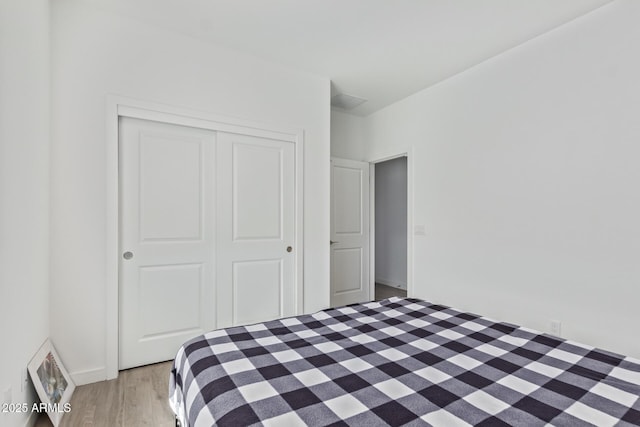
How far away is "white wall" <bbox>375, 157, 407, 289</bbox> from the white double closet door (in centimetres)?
292

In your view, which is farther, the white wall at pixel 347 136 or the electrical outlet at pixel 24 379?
the white wall at pixel 347 136

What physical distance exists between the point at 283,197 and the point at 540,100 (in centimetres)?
236

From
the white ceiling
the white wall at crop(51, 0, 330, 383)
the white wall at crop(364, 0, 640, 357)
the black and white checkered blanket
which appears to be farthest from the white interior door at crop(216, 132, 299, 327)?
the white wall at crop(364, 0, 640, 357)

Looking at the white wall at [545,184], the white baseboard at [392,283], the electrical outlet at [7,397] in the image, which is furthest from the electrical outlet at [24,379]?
the white baseboard at [392,283]

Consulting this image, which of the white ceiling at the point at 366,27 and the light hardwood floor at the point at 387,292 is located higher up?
the white ceiling at the point at 366,27

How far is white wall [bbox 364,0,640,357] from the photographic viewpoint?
2160mm

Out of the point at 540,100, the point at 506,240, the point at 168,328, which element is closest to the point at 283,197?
the point at 168,328

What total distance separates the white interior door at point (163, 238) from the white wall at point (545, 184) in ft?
7.69

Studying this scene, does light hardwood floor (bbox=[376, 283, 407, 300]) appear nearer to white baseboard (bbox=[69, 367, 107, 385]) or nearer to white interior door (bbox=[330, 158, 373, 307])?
white interior door (bbox=[330, 158, 373, 307])

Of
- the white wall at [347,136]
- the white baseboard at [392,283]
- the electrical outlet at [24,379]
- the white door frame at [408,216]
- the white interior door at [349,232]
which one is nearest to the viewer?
the electrical outlet at [24,379]

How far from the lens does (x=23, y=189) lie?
5.80ft

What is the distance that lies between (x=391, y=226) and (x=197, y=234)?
3928 mm

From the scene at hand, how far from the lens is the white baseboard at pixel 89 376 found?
7.57 feet

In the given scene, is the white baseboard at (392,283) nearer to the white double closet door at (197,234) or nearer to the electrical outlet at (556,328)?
the white double closet door at (197,234)
